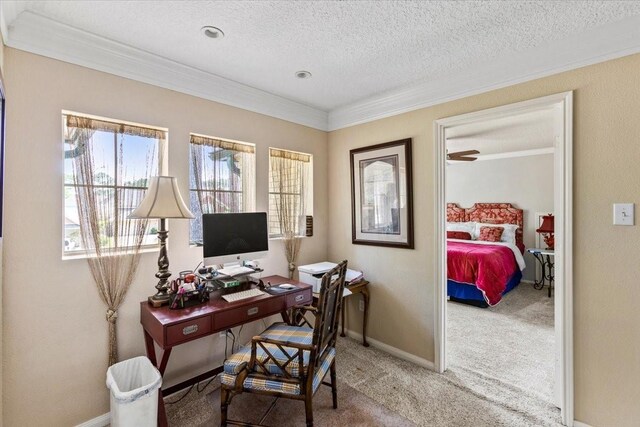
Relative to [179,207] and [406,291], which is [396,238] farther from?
[179,207]

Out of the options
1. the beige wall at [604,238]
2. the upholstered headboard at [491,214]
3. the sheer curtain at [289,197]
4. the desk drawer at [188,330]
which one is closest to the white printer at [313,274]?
the sheer curtain at [289,197]

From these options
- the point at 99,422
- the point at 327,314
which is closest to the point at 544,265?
the point at 327,314

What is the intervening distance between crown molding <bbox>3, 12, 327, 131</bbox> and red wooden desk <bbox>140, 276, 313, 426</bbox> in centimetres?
162

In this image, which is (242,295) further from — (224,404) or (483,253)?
(483,253)

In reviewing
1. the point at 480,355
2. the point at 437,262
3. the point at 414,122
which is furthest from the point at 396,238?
the point at 480,355

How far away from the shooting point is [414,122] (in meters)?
2.71

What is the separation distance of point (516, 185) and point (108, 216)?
20.8ft

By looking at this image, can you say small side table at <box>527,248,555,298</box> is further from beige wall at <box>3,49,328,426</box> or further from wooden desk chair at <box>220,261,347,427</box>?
beige wall at <box>3,49,328,426</box>

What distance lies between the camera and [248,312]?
2062mm

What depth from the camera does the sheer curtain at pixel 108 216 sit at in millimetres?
1904

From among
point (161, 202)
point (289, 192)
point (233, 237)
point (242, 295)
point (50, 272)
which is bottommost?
point (242, 295)

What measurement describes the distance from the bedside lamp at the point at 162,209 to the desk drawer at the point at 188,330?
12.5 inches

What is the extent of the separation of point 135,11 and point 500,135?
453 centimetres

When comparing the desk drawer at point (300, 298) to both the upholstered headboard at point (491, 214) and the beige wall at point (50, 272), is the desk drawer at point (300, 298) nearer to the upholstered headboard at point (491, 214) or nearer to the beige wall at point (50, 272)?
the beige wall at point (50, 272)
